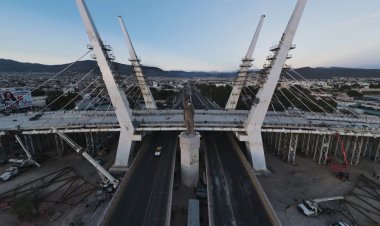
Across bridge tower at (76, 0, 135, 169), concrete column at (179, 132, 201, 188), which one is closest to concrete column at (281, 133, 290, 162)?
concrete column at (179, 132, 201, 188)

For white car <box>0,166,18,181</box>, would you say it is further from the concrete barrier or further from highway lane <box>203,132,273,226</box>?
the concrete barrier

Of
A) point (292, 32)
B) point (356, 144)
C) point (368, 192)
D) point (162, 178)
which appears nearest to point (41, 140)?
point (162, 178)

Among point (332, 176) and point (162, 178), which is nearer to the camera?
point (162, 178)

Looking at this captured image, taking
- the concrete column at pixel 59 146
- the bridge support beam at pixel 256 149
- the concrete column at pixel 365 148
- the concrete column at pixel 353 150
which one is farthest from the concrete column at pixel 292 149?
the concrete column at pixel 59 146

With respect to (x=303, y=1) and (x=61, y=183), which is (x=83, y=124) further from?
(x=303, y=1)

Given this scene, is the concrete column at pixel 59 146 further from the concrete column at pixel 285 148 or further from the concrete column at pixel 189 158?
the concrete column at pixel 285 148

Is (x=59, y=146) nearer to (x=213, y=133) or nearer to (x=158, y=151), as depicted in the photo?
(x=158, y=151)
